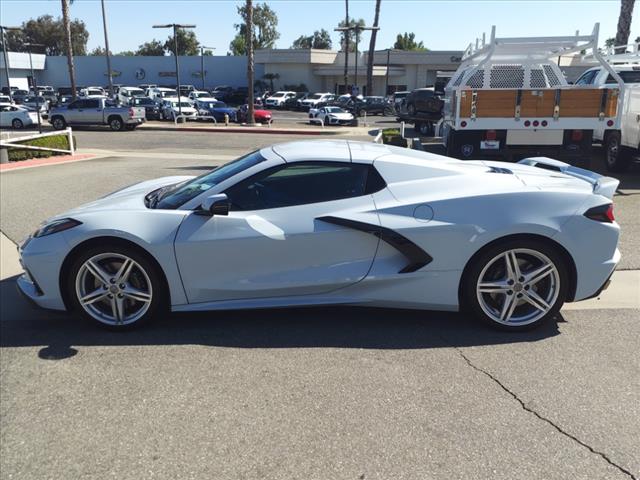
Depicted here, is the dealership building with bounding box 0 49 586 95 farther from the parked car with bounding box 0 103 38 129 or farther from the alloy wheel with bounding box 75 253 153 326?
the alloy wheel with bounding box 75 253 153 326

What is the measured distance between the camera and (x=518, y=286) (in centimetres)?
414

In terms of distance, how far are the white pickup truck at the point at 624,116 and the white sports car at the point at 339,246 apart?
674 centimetres

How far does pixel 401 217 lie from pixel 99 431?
7.76 ft

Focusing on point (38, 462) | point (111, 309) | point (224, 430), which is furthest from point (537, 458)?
point (111, 309)

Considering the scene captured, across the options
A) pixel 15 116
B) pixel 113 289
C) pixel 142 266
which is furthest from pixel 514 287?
pixel 15 116

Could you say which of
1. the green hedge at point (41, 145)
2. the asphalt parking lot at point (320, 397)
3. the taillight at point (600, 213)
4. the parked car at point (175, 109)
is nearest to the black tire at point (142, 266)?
the asphalt parking lot at point (320, 397)

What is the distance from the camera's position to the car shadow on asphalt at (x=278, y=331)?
410cm

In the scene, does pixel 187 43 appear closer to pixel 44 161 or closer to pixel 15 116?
pixel 15 116

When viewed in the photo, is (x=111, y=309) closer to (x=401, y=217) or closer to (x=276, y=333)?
(x=276, y=333)

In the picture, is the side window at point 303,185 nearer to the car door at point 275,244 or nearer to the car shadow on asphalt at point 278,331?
the car door at point 275,244

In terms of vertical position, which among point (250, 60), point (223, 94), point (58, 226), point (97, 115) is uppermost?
point (250, 60)

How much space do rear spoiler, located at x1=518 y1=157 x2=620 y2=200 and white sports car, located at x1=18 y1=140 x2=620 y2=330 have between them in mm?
33

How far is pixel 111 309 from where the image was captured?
4277mm

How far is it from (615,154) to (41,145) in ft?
48.0
